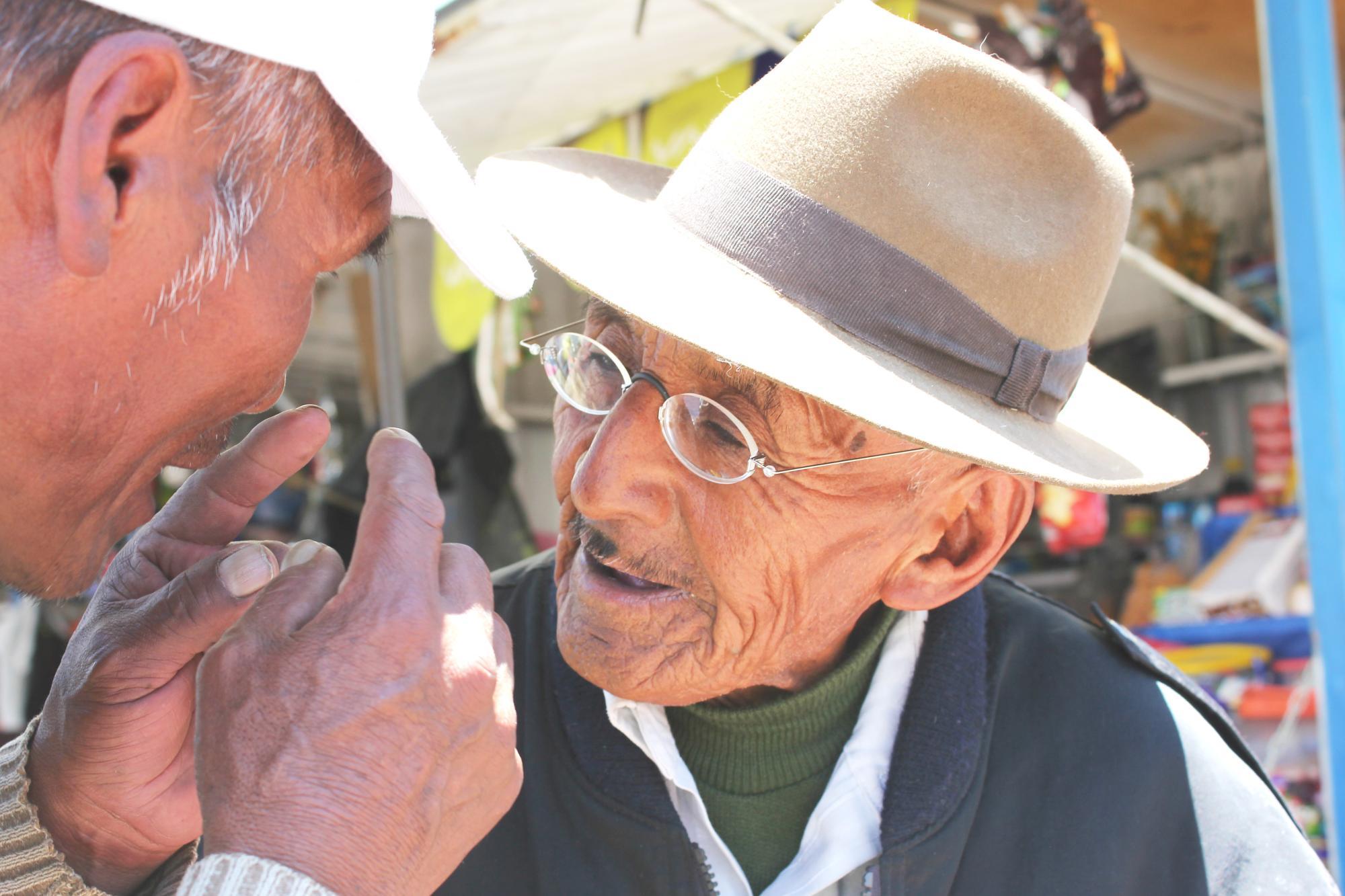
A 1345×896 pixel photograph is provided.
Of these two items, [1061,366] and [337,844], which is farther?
[1061,366]

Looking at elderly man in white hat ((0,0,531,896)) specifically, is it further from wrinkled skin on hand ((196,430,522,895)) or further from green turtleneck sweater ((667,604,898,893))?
green turtleneck sweater ((667,604,898,893))

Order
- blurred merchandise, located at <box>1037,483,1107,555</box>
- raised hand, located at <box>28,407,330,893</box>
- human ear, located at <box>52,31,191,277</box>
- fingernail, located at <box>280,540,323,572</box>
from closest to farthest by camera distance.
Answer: human ear, located at <box>52,31,191,277</box> → fingernail, located at <box>280,540,323,572</box> → raised hand, located at <box>28,407,330,893</box> → blurred merchandise, located at <box>1037,483,1107,555</box>

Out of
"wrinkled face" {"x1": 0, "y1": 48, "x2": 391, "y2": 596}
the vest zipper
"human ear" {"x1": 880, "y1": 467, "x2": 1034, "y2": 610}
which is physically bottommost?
the vest zipper

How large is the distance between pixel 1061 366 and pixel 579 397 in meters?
0.77

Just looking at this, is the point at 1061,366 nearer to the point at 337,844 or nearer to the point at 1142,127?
the point at 337,844

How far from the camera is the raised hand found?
1.49m

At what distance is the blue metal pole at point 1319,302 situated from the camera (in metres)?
3.34

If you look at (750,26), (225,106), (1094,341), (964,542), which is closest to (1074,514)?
(1094,341)

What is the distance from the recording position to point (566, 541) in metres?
1.85

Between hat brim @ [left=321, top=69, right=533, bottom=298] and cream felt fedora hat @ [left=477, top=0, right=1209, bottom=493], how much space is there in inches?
7.7

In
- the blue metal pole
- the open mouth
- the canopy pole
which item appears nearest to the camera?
the open mouth

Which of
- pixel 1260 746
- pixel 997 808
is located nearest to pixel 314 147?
pixel 997 808

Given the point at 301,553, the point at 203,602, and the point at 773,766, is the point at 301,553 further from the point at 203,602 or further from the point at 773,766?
the point at 773,766

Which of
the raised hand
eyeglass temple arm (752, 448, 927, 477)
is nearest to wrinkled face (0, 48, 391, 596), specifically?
the raised hand
